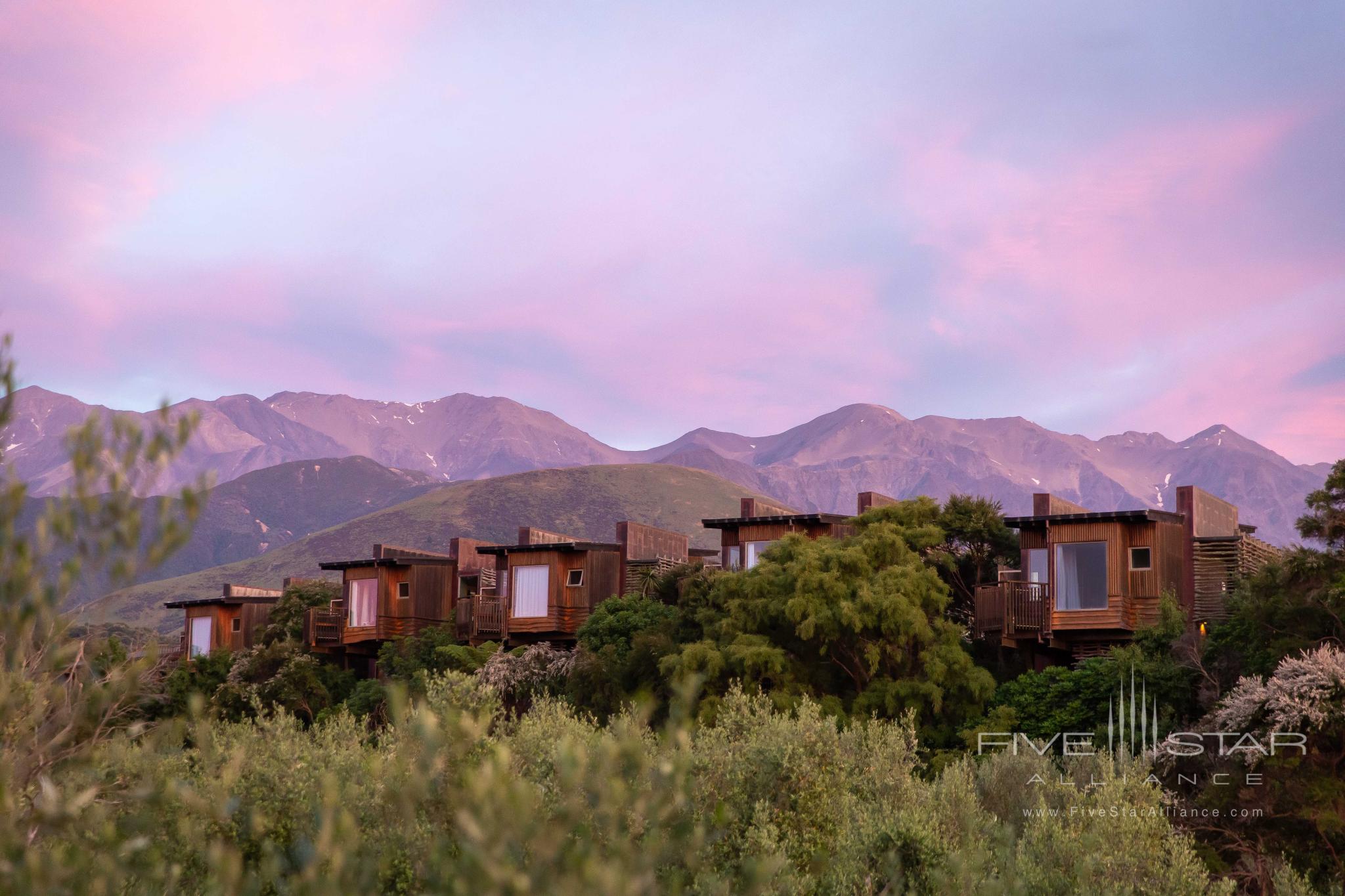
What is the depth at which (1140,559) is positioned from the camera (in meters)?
39.2

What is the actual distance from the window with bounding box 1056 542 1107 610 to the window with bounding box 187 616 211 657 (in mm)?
43354

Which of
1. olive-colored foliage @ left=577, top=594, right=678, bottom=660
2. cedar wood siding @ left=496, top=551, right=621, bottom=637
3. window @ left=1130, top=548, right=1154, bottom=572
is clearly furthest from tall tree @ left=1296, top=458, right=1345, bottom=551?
cedar wood siding @ left=496, top=551, right=621, bottom=637

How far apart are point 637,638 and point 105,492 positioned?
111ft

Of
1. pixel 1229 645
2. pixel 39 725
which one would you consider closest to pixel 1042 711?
pixel 1229 645

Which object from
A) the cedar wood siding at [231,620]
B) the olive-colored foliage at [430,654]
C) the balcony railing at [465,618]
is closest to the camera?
the olive-colored foliage at [430,654]

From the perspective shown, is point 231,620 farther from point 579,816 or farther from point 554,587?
point 579,816

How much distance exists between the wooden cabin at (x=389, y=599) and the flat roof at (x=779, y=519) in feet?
38.2

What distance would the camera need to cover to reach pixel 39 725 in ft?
29.0

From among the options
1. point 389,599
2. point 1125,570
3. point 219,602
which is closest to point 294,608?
point 389,599

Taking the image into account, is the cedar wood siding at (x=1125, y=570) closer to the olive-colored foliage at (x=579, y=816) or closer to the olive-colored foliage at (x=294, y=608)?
the olive-colored foliage at (x=579, y=816)

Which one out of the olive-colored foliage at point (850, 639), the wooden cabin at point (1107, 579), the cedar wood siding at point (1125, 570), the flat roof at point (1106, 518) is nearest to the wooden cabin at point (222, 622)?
the olive-colored foliage at point (850, 639)

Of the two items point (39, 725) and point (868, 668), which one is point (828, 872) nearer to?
point (39, 725)

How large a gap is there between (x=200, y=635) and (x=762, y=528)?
32.3 meters

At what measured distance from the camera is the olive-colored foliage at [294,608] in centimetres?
5775
